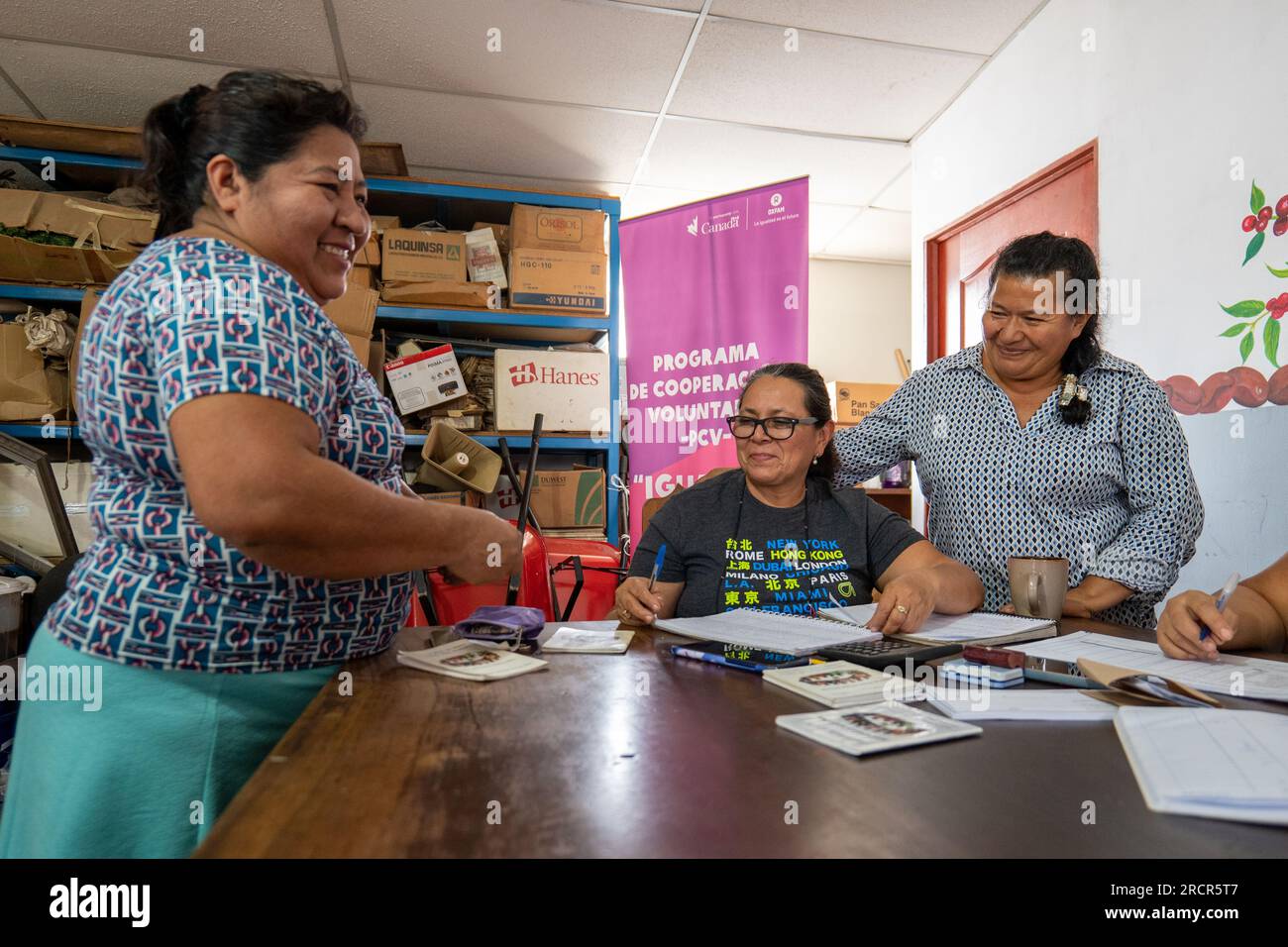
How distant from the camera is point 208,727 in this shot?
85 centimetres

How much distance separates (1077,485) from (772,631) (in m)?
0.88

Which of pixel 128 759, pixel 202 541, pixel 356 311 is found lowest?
pixel 128 759

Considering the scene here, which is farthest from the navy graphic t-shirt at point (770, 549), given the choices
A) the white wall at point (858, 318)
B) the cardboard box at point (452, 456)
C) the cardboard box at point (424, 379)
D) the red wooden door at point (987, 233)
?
the white wall at point (858, 318)

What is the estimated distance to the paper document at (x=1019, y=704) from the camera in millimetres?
788

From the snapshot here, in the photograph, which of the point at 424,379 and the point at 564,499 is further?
the point at 564,499

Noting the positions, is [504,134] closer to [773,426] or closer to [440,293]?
[440,293]

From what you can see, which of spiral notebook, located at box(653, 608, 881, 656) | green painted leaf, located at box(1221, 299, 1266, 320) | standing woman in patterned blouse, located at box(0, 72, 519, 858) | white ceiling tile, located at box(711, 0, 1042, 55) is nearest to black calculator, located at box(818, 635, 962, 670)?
spiral notebook, located at box(653, 608, 881, 656)

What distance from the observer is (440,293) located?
12.7 feet

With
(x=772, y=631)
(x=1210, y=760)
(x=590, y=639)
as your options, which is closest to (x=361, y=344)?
(x=590, y=639)

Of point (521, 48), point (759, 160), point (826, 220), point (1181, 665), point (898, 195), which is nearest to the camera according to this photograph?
point (1181, 665)
